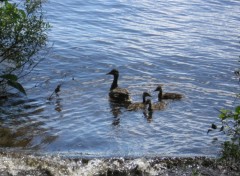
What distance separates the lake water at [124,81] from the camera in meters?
10.8

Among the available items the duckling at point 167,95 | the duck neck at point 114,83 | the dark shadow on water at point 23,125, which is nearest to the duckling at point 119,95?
the duck neck at point 114,83

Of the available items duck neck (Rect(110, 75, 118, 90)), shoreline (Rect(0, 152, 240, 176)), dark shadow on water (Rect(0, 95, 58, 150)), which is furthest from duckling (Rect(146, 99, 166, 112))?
shoreline (Rect(0, 152, 240, 176))

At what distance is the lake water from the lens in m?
10.8

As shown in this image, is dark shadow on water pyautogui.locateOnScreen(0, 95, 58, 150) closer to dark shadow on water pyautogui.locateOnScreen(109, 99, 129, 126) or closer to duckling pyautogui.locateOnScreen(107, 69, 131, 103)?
→ dark shadow on water pyautogui.locateOnScreen(109, 99, 129, 126)

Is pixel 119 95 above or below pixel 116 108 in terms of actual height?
above

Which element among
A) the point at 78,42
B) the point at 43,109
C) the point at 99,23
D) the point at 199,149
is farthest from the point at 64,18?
the point at 199,149

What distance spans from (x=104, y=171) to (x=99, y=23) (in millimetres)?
13278

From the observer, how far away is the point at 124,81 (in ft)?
49.2

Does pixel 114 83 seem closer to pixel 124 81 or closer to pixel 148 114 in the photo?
pixel 124 81

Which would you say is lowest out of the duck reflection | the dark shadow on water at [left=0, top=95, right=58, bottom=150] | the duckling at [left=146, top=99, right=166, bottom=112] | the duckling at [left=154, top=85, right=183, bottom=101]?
the dark shadow on water at [left=0, top=95, right=58, bottom=150]

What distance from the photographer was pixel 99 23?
71.3ft

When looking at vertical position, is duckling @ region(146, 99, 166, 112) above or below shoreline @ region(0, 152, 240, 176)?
above

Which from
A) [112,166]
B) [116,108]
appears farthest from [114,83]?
[112,166]

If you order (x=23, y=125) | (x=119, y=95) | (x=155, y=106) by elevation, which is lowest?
(x=23, y=125)
